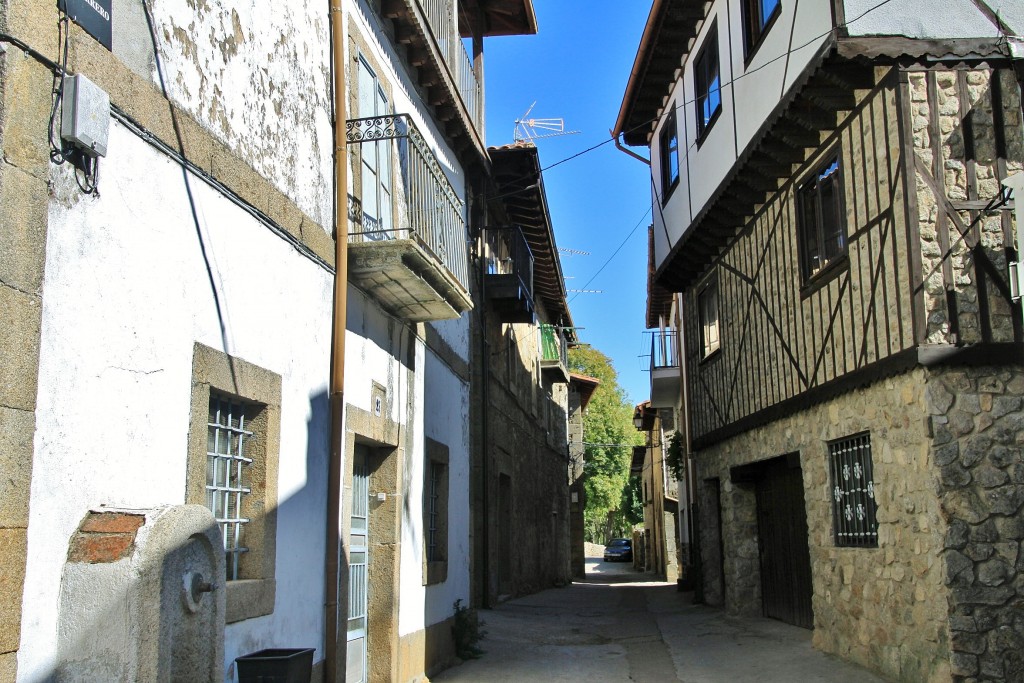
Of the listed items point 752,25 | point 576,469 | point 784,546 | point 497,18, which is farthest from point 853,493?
point 576,469

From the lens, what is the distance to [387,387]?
27.3 ft

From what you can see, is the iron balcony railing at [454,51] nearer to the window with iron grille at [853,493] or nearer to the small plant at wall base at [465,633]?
the window with iron grille at [853,493]

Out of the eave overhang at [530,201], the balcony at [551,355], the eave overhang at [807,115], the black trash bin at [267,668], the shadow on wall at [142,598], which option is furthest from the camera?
the balcony at [551,355]

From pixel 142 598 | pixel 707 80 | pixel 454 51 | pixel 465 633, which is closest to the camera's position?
pixel 142 598

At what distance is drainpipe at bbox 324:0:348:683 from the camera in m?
6.60

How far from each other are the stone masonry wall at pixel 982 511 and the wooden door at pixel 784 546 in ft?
12.1

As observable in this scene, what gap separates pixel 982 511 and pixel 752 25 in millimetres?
6338

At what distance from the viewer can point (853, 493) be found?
8.99m

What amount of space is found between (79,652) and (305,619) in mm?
2676

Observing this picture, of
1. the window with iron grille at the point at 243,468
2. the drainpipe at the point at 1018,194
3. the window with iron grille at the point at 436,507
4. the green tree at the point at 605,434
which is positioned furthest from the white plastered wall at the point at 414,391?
the green tree at the point at 605,434

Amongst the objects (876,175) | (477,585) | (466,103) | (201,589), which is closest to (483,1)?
(466,103)

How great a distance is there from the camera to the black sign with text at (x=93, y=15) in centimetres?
390

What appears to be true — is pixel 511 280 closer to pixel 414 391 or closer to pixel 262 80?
pixel 414 391

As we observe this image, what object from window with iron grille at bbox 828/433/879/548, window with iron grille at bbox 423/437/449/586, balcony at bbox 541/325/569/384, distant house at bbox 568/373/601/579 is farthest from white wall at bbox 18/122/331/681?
distant house at bbox 568/373/601/579
